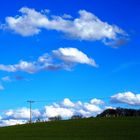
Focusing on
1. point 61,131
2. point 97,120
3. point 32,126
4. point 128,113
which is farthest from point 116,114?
point 61,131

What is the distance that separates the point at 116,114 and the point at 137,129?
30.8 metres

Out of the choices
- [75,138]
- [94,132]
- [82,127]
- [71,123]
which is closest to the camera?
[75,138]

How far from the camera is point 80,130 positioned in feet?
227

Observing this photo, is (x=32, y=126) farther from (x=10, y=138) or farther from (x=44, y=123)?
(x=10, y=138)

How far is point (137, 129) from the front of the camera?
68.1 m

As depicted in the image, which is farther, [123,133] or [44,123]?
[44,123]

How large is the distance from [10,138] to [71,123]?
17.5 metres

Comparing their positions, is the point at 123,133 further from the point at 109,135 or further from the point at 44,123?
the point at 44,123

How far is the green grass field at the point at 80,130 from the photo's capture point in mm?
61875

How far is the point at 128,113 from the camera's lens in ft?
333

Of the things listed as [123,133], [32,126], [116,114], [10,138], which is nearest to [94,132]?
[123,133]

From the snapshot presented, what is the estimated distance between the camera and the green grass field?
2436 inches

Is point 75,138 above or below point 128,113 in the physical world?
below

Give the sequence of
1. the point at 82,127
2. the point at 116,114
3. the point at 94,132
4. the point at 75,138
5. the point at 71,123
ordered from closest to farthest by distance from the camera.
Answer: the point at 75,138 < the point at 94,132 < the point at 82,127 < the point at 71,123 < the point at 116,114
